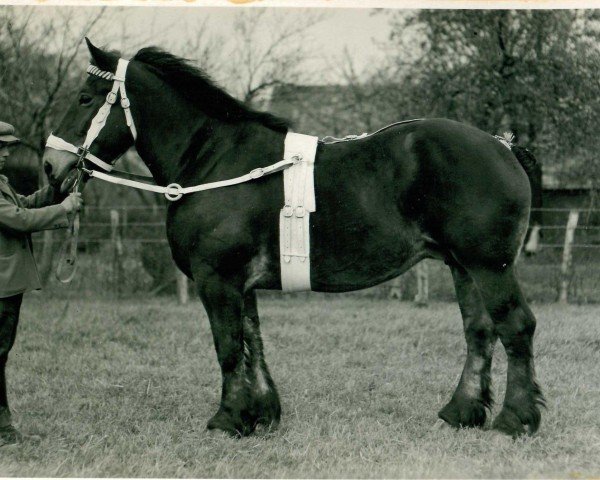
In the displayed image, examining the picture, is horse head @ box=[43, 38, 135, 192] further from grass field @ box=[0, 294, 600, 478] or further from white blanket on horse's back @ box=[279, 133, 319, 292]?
grass field @ box=[0, 294, 600, 478]

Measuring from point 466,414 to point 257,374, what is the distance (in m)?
1.48

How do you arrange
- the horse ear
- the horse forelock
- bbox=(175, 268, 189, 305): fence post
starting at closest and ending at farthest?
1. the horse ear
2. the horse forelock
3. bbox=(175, 268, 189, 305): fence post

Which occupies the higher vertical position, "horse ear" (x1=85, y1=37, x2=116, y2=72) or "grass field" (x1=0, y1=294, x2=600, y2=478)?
"horse ear" (x1=85, y1=37, x2=116, y2=72)

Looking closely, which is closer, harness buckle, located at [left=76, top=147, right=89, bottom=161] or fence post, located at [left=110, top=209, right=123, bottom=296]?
harness buckle, located at [left=76, top=147, right=89, bottom=161]

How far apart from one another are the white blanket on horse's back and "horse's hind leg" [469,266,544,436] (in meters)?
1.07

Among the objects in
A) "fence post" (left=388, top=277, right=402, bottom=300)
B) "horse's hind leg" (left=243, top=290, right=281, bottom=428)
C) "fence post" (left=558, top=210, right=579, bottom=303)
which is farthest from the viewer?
"fence post" (left=388, top=277, right=402, bottom=300)

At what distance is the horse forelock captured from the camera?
4.24 metres

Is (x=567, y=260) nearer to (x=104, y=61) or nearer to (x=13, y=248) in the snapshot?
(x=104, y=61)

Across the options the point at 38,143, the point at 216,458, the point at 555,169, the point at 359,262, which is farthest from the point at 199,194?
the point at 555,169

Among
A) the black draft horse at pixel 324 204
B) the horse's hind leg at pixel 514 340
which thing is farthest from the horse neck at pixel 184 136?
the horse's hind leg at pixel 514 340

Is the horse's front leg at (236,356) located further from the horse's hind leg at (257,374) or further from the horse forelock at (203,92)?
the horse forelock at (203,92)

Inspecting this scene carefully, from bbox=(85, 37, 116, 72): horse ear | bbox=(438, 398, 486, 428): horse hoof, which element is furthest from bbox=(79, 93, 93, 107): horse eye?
bbox=(438, 398, 486, 428): horse hoof

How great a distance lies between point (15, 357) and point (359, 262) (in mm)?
4219

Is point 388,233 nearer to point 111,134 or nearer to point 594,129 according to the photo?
point 111,134
